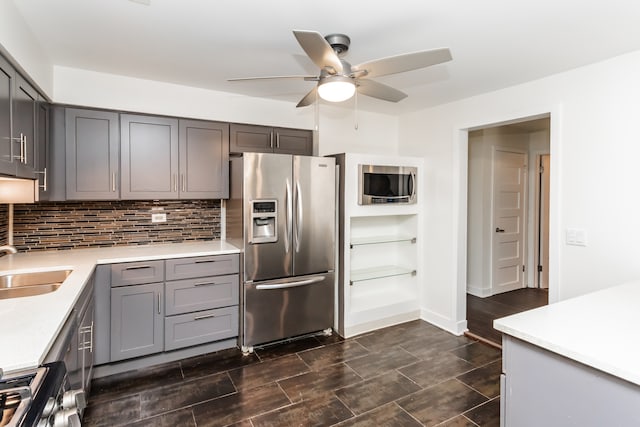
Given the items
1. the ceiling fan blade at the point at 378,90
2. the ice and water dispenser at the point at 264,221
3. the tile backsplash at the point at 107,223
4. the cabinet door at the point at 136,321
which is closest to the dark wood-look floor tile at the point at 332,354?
the ice and water dispenser at the point at 264,221

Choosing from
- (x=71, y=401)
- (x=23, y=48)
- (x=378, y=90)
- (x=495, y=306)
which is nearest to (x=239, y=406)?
(x=71, y=401)

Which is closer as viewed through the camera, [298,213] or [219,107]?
[298,213]

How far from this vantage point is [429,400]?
2414mm

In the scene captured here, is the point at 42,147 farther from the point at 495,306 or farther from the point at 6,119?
the point at 495,306

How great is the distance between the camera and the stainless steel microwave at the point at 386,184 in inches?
138

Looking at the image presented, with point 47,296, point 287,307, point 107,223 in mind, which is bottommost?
point 287,307

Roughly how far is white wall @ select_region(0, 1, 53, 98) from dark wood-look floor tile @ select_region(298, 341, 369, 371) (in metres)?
2.79

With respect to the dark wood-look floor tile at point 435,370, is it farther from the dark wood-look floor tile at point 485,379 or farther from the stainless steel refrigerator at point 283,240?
the stainless steel refrigerator at point 283,240

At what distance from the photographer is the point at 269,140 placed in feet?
11.7

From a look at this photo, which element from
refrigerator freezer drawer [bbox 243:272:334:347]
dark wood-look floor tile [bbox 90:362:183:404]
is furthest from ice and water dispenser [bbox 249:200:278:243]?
dark wood-look floor tile [bbox 90:362:183:404]

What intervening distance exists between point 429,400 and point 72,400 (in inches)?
84.9

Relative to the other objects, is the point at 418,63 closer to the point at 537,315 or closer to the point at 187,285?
the point at 537,315

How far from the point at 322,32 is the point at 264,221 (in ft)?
5.34

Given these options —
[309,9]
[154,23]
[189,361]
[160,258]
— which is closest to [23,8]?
[154,23]
